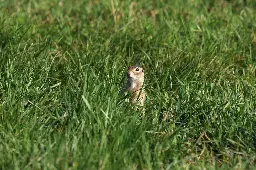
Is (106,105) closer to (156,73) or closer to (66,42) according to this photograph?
(156,73)

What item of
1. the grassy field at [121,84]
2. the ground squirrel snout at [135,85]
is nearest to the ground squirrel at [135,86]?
the ground squirrel snout at [135,85]

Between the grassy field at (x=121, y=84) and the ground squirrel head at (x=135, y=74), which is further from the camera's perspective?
the ground squirrel head at (x=135, y=74)

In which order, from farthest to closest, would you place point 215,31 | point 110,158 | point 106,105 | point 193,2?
point 193,2, point 215,31, point 106,105, point 110,158

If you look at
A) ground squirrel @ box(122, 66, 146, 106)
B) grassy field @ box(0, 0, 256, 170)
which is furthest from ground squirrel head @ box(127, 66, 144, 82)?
grassy field @ box(0, 0, 256, 170)

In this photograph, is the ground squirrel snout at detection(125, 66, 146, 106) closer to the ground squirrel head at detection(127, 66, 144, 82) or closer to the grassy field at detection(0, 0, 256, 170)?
the ground squirrel head at detection(127, 66, 144, 82)

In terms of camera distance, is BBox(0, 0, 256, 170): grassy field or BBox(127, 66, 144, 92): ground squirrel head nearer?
BBox(0, 0, 256, 170): grassy field

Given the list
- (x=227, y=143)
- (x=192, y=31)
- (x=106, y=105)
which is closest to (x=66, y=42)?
(x=192, y=31)

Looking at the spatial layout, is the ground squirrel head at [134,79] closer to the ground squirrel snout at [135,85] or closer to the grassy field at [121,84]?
the ground squirrel snout at [135,85]

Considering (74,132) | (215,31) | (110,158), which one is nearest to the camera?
(110,158)

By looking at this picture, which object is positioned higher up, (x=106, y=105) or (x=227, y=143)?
(x=106, y=105)
